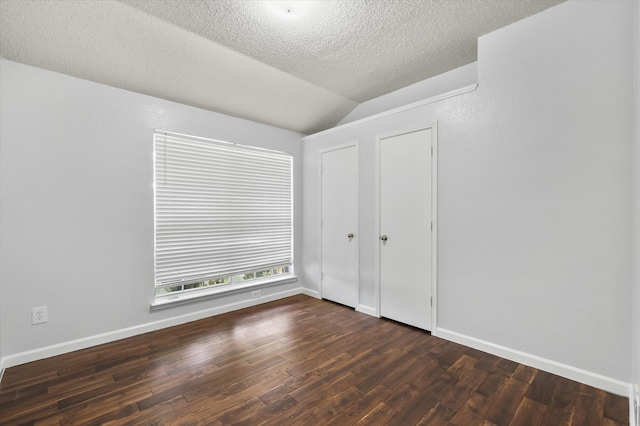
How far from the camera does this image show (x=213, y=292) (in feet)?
11.4

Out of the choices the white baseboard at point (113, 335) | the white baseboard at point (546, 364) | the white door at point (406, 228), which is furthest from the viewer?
the white door at point (406, 228)

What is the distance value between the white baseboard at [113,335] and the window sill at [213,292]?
155 mm

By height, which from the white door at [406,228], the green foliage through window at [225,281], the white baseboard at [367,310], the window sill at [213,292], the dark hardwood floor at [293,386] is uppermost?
the white door at [406,228]

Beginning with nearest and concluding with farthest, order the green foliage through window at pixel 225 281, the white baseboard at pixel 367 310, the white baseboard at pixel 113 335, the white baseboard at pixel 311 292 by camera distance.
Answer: the white baseboard at pixel 113 335 < the green foliage through window at pixel 225 281 < the white baseboard at pixel 367 310 < the white baseboard at pixel 311 292

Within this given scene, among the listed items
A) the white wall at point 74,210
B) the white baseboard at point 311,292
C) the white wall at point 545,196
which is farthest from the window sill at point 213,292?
the white wall at point 545,196

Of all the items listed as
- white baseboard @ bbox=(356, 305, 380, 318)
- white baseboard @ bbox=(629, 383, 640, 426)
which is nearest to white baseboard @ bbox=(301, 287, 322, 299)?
white baseboard @ bbox=(356, 305, 380, 318)

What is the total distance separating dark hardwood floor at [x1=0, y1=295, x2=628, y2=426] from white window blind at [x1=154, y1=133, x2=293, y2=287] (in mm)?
893

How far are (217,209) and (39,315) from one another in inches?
72.6

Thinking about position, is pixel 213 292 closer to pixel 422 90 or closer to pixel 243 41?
pixel 243 41

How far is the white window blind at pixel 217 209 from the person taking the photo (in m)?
3.17

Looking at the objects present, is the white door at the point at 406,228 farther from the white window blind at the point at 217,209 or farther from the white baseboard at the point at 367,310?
the white window blind at the point at 217,209

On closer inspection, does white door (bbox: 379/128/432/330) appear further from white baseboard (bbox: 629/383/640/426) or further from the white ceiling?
white baseboard (bbox: 629/383/640/426)

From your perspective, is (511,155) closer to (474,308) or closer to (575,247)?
(575,247)

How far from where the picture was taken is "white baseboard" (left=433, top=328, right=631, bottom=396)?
1963mm
